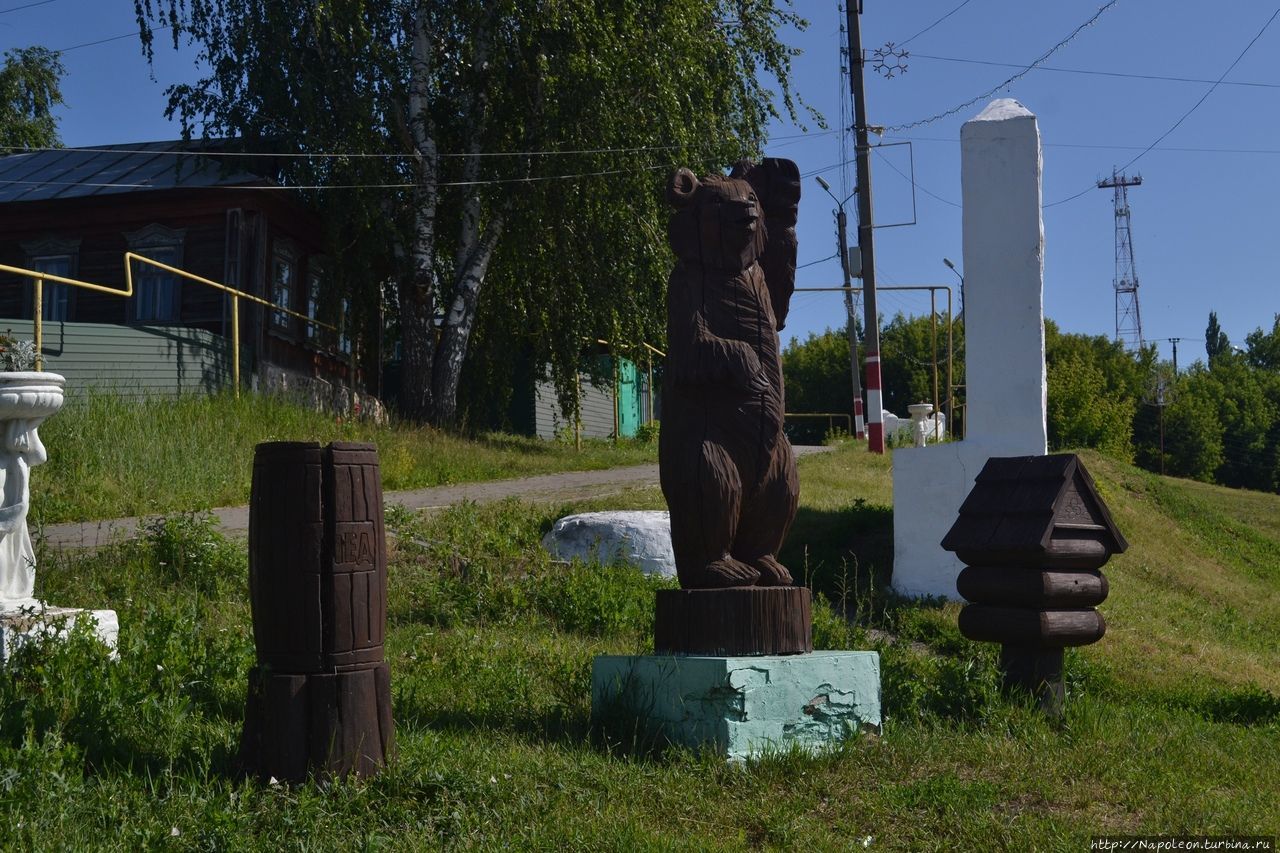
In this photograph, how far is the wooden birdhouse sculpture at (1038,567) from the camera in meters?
6.20

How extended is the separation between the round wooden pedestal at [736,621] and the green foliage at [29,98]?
2914 centimetres

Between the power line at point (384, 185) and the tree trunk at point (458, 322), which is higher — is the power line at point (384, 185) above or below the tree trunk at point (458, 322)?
above

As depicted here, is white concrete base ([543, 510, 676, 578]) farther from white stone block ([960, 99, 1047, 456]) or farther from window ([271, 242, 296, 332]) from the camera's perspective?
window ([271, 242, 296, 332])

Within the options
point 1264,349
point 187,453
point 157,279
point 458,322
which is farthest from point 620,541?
point 1264,349

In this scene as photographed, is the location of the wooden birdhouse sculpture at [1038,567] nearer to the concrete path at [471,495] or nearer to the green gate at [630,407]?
the concrete path at [471,495]

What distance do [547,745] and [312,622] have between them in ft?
4.20

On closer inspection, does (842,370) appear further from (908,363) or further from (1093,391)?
(1093,391)

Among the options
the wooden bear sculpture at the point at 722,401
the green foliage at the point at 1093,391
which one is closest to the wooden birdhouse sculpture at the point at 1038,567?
the wooden bear sculpture at the point at 722,401

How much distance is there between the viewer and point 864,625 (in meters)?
9.22

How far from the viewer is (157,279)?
18.9m

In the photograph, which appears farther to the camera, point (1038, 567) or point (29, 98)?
point (29, 98)

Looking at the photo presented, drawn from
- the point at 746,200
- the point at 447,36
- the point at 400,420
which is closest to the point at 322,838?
the point at 746,200

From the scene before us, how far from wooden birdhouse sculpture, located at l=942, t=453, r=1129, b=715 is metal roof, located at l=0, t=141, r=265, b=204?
582 inches

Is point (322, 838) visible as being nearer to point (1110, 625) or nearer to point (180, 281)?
point (1110, 625)
